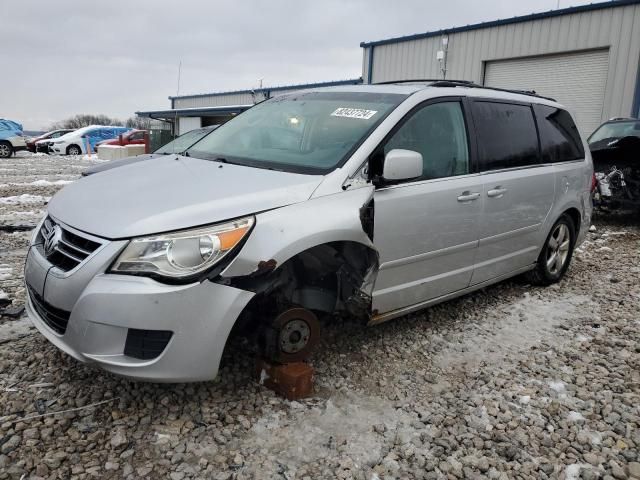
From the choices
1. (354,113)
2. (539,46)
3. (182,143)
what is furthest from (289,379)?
(539,46)

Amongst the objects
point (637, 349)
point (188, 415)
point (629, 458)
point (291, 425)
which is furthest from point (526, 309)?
point (188, 415)

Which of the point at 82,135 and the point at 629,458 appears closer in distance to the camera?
the point at 629,458

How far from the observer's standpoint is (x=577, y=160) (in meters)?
4.94

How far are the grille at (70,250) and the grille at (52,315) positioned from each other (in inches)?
8.3

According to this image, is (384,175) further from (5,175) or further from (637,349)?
(5,175)

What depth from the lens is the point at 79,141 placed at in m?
25.9

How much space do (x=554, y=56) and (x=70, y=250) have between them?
14671 millimetres

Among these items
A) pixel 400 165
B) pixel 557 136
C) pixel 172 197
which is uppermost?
pixel 557 136

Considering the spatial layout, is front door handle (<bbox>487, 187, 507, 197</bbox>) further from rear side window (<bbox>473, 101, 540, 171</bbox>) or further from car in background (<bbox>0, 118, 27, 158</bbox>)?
car in background (<bbox>0, 118, 27, 158</bbox>)

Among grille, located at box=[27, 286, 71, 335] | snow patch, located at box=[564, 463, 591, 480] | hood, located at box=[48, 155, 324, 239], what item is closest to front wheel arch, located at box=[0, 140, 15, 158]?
hood, located at box=[48, 155, 324, 239]

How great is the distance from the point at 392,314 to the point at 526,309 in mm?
1708

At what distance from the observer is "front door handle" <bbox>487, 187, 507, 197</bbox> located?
12.3 feet

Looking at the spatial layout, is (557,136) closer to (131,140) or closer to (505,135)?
(505,135)

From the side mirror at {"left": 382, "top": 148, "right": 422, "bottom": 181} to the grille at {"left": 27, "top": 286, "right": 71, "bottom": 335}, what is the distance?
1819mm
